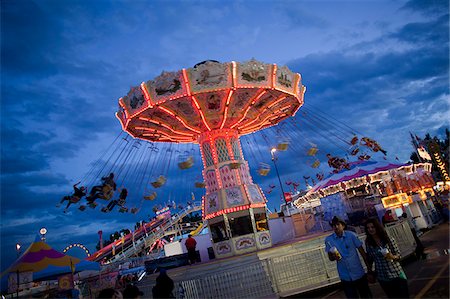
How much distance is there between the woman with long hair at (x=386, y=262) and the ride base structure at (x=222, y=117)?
9881 mm

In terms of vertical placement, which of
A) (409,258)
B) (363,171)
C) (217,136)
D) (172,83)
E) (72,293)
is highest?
(172,83)

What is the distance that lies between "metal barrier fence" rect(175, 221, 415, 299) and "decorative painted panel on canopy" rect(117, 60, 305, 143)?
7.69 metres

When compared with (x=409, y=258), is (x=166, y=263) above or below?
above

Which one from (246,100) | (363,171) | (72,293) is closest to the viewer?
(72,293)

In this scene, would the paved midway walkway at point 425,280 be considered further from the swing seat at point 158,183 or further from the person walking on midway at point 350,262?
the swing seat at point 158,183

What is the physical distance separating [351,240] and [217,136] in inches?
488

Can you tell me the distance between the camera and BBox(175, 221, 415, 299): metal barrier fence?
8359 millimetres

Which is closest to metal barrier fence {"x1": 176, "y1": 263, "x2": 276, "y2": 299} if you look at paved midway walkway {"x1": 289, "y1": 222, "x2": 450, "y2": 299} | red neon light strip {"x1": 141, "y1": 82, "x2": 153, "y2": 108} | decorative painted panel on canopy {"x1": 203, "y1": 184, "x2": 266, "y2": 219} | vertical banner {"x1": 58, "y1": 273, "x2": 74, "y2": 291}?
paved midway walkway {"x1": 289, "y1": 222, "x2": 450, "y2": 299}

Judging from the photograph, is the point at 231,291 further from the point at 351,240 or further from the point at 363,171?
the point at 363,171

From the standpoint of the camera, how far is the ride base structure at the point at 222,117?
1323 cm

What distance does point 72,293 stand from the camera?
453 inches

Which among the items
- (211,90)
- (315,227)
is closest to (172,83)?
(211,90)

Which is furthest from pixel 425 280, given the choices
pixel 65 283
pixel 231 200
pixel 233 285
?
pixel 65 283

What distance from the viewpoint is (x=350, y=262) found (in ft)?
15.4
